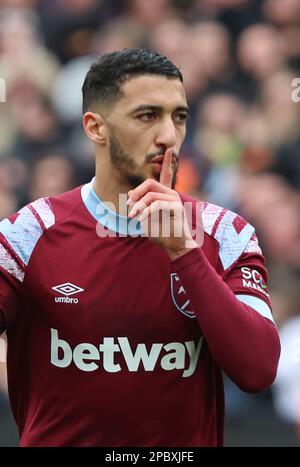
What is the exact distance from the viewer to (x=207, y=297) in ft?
11.3

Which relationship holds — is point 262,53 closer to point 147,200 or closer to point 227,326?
point 147,200

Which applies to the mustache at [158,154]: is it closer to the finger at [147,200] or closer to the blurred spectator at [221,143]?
the finger at [147,200]

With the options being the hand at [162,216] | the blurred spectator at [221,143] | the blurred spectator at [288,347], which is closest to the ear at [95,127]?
the hand at [162,216]

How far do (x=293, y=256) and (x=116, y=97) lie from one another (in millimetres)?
3933

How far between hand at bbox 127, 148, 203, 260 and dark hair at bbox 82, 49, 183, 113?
0.45m

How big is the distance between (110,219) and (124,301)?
343mm

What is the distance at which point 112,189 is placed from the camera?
3.90 metres

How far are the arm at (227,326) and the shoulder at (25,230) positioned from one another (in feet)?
1.99

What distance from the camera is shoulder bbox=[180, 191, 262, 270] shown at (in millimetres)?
3803

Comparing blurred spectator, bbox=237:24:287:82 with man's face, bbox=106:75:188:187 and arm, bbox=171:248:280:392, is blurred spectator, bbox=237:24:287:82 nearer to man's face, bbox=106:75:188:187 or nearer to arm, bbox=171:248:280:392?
man's face, bbox=106:75:188:187

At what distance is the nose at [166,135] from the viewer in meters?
3.62

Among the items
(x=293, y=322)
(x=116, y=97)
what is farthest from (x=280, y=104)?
(x=116, y=97)
